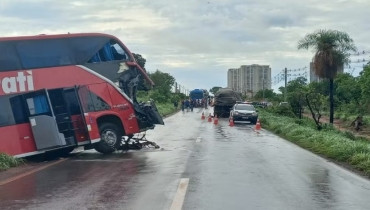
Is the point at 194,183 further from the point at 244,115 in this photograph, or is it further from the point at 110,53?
the point at 244,115

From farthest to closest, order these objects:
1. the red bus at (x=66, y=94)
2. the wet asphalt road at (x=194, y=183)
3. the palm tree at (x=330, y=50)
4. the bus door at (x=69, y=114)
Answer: the palm tree at (x=330, y=50) → the bus door at (x=69, y=114) → the red bus at (x=66, y=94) → the wet asphalt road at (x=194, y=183)

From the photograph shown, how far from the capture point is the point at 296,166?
597 inches

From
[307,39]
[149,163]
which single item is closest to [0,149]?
[149,163]

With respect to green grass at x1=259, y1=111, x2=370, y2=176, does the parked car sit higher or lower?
lower

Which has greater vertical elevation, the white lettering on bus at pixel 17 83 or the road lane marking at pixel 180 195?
the white lettering on bus at pixel 17 83

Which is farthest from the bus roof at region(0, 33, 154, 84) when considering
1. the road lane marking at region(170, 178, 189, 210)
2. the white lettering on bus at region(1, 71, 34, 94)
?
the road lane marking at region(170, 178, 189, 210)

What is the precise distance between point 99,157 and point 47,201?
889 centimetres

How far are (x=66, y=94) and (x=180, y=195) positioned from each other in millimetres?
9477

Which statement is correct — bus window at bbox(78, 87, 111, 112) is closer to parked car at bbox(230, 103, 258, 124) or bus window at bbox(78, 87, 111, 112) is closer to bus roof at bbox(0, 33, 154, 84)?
bus roof at bbox(0, 33, 154, 84)

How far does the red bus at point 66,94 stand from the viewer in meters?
17.3

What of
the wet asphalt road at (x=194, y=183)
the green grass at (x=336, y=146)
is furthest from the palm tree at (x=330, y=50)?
the wet asphalt road at (x=194, y=183)

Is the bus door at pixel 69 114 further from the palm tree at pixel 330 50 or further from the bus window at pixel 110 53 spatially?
the palm tree at pixel 330 50

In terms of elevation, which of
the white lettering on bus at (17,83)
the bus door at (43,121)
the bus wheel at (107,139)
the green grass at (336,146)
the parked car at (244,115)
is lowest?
the parked car at (244,115)

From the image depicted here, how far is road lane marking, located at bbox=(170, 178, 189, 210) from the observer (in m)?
8.74
